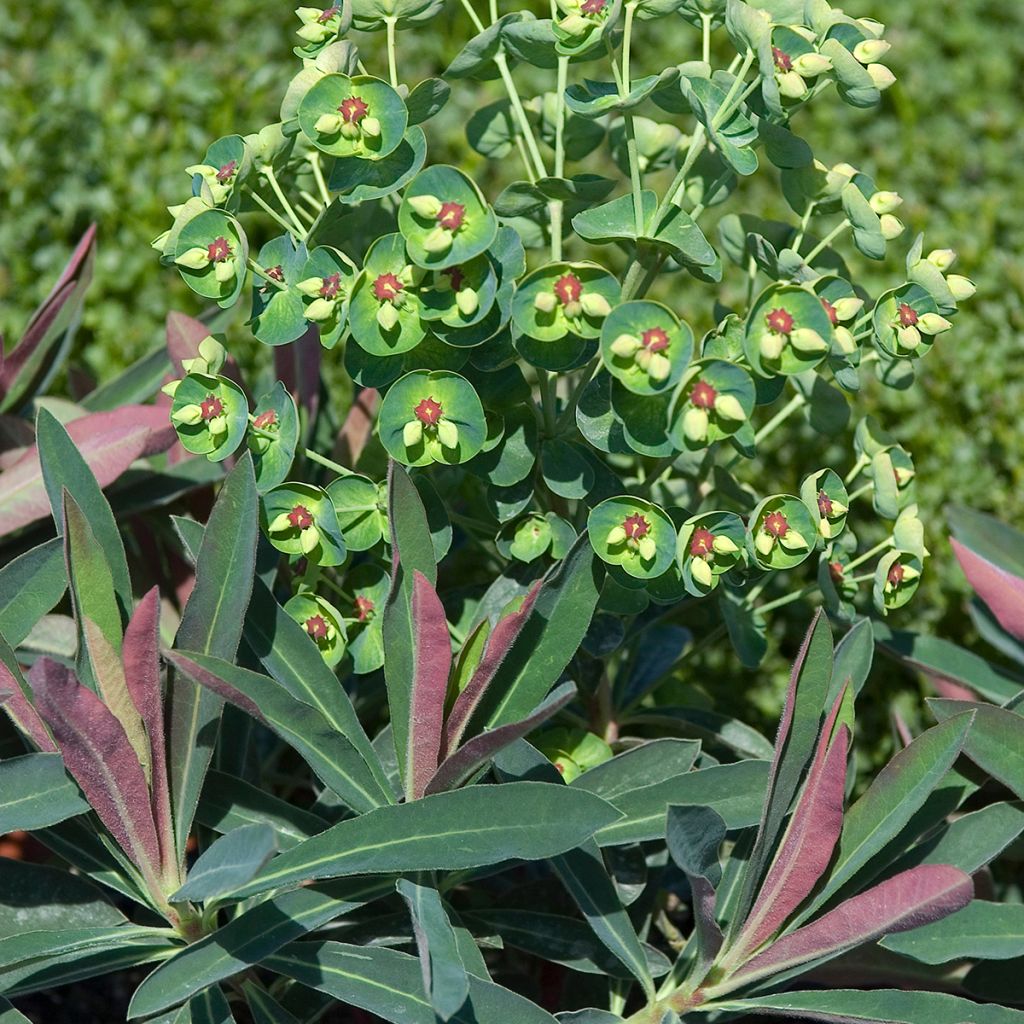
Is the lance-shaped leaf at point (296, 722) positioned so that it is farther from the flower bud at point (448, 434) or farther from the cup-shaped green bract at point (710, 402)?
the cup-shaped green bract at point (710, 402)

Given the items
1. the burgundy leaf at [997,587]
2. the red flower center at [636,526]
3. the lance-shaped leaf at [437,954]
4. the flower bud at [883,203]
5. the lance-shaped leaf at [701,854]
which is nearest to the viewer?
the lance-shaped leaf at [437,954]

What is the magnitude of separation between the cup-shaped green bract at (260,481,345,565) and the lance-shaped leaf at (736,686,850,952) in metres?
0.55

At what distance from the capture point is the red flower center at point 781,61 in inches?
50.3

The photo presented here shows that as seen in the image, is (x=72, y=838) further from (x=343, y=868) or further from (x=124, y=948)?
(x=343, y=868)

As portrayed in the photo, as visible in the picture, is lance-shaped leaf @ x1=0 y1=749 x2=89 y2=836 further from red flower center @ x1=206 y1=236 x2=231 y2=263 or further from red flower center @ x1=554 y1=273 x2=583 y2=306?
red flower center @ x1=554 y1=273 x2=583 y2=306

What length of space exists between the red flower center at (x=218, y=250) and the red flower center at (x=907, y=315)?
2.30 ft

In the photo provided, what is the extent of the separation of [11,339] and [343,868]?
6.61 feet

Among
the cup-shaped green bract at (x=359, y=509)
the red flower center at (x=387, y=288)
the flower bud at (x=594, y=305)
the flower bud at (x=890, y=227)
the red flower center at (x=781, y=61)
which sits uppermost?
the red flower center at (x=781, y=61)

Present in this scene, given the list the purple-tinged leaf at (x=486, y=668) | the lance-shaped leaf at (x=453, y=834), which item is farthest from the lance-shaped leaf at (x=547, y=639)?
the lance-shaped leaf at (x=453, y=834)

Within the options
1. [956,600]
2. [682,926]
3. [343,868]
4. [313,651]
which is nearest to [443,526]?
[313,651]

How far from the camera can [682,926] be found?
202 cm

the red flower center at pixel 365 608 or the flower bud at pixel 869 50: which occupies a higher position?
the flower bud at pixel 869 50

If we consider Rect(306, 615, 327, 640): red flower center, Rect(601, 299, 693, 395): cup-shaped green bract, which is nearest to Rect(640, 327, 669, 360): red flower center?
Rect(601, 299, 693, 395): cup-shaped green bract

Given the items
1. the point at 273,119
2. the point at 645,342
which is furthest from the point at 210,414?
the point at 273,119
